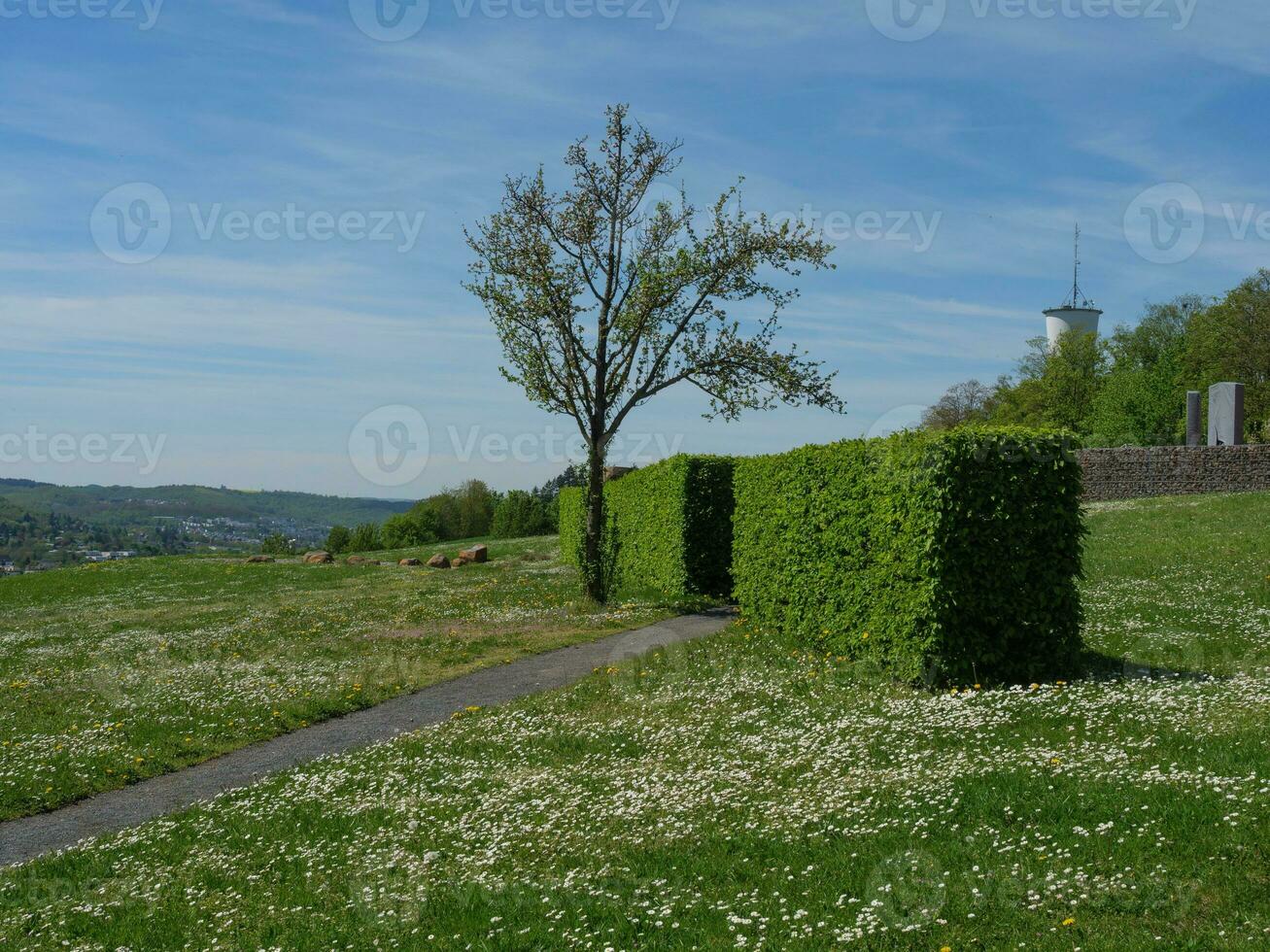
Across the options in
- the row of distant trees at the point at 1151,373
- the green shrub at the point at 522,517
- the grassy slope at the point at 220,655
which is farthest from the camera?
the green shrub at the point at 522,517

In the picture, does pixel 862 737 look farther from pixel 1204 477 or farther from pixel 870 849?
pixel 1204 477

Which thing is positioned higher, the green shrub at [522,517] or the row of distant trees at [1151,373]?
the row of distant trees at [1151,373]

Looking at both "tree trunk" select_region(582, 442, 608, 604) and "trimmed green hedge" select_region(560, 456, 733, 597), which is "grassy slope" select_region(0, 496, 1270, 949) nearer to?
"trimmed green hedge" select_region(560, 456, 733, 597)

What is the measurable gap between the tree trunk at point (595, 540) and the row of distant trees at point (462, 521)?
4723 cm

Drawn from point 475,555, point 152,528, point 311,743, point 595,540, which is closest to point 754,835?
point 311,743

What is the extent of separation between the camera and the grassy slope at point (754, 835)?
6125 millimetres

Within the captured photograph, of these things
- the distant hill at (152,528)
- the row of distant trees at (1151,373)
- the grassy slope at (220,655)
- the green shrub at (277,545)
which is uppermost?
the row of distant trees at (1151,373)

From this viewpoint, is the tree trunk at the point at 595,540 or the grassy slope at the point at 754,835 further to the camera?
the tree trunk at the point at 595,540

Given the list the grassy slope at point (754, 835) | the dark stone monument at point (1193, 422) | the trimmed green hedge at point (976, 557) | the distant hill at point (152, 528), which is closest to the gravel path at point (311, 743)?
the grassy slope at point (754, 835)

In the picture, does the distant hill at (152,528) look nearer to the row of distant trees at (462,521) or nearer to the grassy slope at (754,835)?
the row of distant trees at (462,521)

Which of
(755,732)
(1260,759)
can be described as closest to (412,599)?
(755,732)

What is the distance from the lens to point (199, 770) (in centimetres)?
1234

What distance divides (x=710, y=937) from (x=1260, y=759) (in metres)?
5.13

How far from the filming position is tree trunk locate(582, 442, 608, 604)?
86.0 feet
